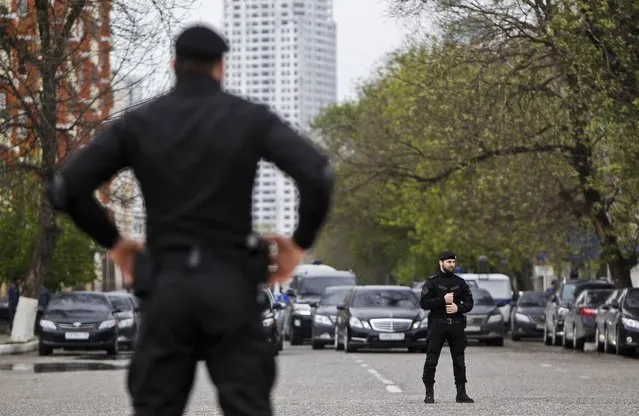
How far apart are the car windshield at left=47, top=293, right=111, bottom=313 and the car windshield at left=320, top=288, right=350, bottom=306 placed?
5544 mm

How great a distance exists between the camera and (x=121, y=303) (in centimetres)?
4325

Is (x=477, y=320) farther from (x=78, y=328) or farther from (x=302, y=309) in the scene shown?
(x=78, y=328)

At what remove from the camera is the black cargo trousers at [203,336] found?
20.5 ft

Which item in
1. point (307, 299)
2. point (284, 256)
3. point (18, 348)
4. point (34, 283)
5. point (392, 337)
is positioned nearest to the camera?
point (284, 256)

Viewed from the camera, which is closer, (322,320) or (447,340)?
(447,340)

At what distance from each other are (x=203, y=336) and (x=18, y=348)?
36.1m

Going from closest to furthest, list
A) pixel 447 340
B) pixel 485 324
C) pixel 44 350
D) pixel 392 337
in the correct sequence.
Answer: pixel 447 340 < pixel 392 337 < pixel 44 350 < pixel 485 324

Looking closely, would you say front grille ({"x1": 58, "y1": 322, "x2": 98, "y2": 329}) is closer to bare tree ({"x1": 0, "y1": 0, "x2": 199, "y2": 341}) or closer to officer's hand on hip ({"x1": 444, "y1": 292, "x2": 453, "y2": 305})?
bare tree ({"x1": 0, "y1": 0, "x2": 199, "y2": 341})

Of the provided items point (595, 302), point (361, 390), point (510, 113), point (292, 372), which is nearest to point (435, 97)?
point (510, 113)

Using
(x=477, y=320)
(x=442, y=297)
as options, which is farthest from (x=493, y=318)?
(x=442, y=297)

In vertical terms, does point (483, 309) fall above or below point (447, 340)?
above

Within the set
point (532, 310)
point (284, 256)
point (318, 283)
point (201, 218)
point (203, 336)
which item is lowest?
point (203, 336)

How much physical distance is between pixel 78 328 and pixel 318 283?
1203 centimetres

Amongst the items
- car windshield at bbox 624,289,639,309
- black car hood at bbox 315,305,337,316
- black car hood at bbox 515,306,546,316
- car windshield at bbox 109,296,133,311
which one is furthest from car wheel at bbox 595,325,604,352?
black car hood at bbox 515,306,546,316
